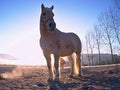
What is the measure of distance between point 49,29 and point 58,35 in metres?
1.08

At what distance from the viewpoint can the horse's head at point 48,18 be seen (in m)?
8.98

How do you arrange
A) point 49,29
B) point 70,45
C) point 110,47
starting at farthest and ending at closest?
point 110,47, point 70,45, point 49,29

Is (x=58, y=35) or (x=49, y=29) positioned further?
(x=58, y=35)

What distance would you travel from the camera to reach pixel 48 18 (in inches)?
363

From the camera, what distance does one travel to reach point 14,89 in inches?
294

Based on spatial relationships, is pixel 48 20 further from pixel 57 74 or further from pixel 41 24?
pixel 57 74

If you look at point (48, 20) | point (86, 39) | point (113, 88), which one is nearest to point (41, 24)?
point (48, 20)

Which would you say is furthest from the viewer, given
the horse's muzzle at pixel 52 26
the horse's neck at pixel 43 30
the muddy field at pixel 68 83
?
the horse's neck at pixel 43 30

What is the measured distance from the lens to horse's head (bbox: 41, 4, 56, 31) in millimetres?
8984

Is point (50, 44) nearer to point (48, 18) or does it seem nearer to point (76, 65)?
point (48, 18)

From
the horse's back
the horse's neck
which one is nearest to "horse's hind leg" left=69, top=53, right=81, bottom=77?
the horse's back

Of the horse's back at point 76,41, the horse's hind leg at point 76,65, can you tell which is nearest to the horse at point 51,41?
the horse's back at point 76,41

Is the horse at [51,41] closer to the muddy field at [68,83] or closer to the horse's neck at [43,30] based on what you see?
the horse's neck at [43,30]

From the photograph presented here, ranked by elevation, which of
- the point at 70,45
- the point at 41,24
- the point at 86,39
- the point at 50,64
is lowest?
the point at 50,64
